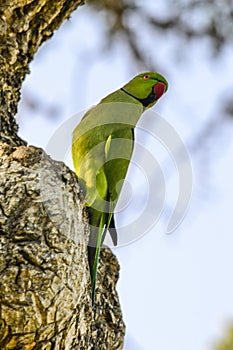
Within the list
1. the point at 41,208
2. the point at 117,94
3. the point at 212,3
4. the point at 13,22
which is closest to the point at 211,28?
the point at 212,3

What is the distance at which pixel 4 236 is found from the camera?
1948mm

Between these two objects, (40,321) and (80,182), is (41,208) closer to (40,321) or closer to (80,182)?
(40,321)

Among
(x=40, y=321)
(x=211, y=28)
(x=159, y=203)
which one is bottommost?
(x=40, y=321)

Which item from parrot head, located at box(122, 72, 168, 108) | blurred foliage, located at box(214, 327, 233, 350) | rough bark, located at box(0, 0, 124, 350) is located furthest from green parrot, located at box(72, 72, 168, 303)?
blurred foliage, located at box(214, 327, 233, 350)

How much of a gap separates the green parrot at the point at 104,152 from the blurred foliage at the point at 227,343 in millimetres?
1958

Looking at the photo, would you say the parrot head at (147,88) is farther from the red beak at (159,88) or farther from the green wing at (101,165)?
the green wing at (101,165)

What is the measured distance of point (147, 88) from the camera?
2920mm

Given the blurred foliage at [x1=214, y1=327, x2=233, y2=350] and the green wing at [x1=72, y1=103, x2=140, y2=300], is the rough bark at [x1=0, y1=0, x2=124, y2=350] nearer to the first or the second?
the green wing at [x1=72, y1=103, x2=140, y2=300]

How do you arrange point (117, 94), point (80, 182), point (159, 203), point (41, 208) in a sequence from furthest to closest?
point (117, 94) < point (159, 203) < point (80, 182) < point (41, 208)

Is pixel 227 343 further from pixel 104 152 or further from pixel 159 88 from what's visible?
pixel 104 152

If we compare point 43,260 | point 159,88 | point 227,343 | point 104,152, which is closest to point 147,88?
point 159,88

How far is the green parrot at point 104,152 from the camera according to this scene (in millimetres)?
2428

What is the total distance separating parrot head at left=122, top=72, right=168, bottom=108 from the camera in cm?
292

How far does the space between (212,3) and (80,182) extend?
2.40 metres
